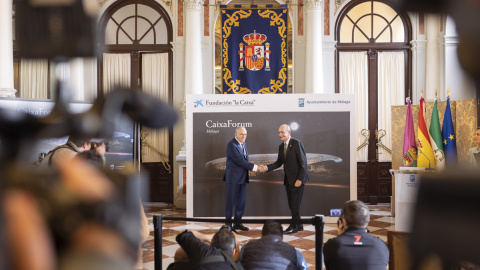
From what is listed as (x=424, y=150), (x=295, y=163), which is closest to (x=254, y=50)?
(x=295, y=163)

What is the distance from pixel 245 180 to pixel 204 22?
4.19 meters

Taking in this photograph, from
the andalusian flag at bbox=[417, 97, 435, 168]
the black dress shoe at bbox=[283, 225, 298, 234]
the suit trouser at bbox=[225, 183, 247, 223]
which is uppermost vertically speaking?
the andalusian flag at bbox=[417, 97, 435, 168]

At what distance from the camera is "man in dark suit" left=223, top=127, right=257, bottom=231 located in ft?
24.3

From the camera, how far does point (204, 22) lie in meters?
10.4

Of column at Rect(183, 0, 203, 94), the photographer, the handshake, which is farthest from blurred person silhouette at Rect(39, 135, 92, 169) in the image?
column at Rect(183, 0, 203, 94)

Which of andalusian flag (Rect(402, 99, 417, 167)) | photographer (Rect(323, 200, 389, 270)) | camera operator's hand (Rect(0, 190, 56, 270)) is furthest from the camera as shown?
andalusian flag (Rect(402, 99, 417, 167))

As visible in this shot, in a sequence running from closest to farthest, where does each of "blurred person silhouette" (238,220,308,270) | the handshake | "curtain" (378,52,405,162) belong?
"blurred person silhouette" (238,220,308,270) → the handshake → "curtain" (378,52,405,162)

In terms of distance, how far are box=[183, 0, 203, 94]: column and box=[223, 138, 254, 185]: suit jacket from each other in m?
2.74

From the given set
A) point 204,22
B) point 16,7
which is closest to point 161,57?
point 204,22

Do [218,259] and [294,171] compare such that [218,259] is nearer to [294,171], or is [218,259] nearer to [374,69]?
[294,171]

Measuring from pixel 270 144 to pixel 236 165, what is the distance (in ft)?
2.51

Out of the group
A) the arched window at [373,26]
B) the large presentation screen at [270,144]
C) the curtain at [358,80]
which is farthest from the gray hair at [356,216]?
the arched window at [373,26]

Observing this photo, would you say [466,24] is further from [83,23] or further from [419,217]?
[83,23]

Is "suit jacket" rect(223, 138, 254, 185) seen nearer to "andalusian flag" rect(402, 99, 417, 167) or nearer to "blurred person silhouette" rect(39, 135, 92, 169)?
"andalusian flag" rect(402, 99, 417, 167)
